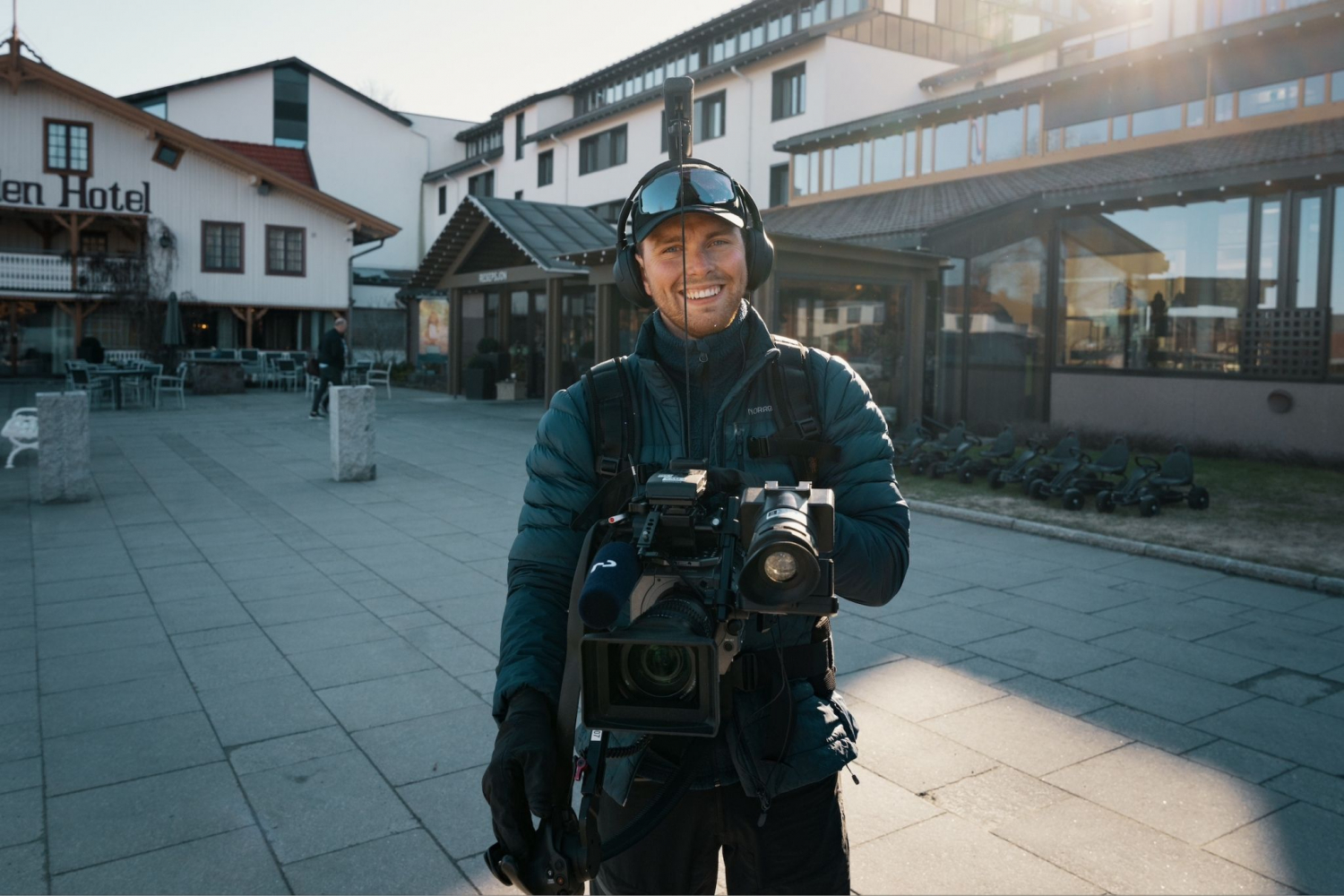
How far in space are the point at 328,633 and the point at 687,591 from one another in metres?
5.07

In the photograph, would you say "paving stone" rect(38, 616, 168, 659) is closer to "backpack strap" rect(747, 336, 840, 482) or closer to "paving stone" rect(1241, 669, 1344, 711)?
"backpack strap" rect(747, 336, 840, 482)

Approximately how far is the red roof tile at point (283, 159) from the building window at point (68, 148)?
8.64 metres

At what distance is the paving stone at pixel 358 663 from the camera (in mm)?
5266

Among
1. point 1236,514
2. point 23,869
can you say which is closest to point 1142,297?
point 1236,514

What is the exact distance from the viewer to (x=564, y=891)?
5.11 feet

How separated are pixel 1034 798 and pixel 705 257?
287 cm

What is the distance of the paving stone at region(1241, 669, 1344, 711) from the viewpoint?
5.06 metres

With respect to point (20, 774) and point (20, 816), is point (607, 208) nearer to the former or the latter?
point (20, 774)

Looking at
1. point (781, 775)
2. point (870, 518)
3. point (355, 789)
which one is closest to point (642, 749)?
point (781, 775)

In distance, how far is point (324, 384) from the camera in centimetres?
2052

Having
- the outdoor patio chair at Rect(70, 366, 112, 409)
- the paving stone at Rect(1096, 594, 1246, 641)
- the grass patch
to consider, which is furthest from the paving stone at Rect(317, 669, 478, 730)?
the outdoor patio chair at Rect(70, 366, 112, 409)

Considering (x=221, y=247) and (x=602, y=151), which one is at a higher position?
(x=602, y=151)

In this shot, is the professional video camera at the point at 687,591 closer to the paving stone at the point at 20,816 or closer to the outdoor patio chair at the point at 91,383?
the paving stone at the point at 20,816

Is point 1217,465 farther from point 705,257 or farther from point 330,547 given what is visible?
point 705,257
